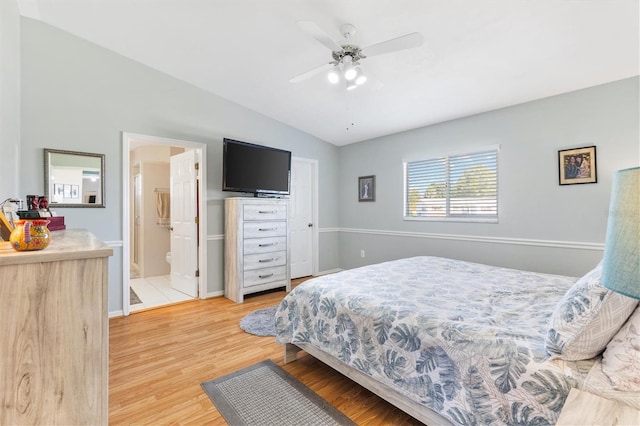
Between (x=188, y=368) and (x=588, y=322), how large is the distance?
2.44 m

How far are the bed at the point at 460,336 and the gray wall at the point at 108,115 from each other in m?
2.33

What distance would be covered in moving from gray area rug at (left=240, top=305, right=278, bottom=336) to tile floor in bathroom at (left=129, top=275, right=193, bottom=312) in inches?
46.1

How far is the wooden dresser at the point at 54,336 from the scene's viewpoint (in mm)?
896

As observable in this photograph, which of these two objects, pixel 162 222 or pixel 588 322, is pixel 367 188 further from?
A: pixel 588 322

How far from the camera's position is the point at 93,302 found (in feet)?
3.30

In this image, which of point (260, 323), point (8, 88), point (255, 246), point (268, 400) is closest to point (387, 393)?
point (268, 400)

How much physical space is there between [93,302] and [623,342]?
1856mm

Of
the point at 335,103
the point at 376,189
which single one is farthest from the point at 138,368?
the point at 376,189

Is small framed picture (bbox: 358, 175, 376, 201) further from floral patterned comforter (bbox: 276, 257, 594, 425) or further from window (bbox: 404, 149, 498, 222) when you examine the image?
floral patterned comforter (bbox: 276, 257, 594, 425)

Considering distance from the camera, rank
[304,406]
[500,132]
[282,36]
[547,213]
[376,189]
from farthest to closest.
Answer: [376,189] < [500,132] < [547,213] < [282,36] < [304,406]

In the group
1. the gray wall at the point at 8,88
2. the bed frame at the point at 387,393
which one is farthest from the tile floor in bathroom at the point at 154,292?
the bed frame at the point at 387,393

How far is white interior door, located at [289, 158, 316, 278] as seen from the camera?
16.4 ft

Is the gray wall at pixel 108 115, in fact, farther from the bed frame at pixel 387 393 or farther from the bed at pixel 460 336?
the bed frame at pixel 387 393

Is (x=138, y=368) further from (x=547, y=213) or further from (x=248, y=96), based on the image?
(x=547, y=213)
